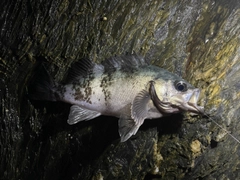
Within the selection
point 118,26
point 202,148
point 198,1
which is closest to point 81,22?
point 118,26

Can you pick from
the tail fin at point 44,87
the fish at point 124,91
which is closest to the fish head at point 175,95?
the fish at point 124,91

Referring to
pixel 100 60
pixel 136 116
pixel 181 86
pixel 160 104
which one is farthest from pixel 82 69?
pixel 181 86

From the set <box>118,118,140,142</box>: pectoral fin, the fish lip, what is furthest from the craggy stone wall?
the fish lip

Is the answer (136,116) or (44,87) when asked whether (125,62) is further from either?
(44,87)

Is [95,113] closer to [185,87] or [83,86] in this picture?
[83,86]

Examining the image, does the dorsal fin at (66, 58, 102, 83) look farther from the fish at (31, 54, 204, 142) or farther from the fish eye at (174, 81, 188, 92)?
the fish eye at (174, 81, 188, 92)

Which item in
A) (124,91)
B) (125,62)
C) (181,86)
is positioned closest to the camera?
(181,86)

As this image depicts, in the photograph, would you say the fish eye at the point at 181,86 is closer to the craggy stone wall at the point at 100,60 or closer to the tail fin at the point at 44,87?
the craggy stone wall at the point at 100,60
